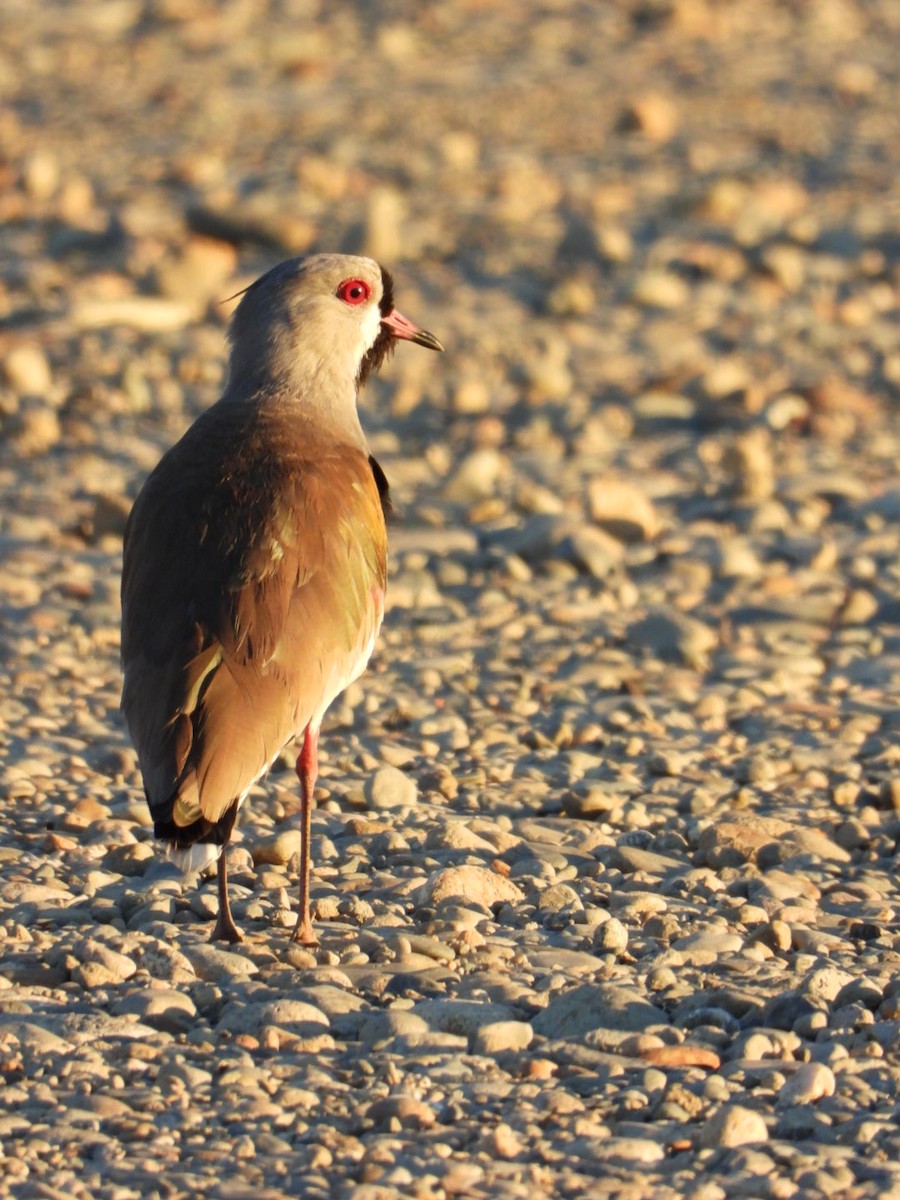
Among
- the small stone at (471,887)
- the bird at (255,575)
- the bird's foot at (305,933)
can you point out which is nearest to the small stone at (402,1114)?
the bird at (255,575)

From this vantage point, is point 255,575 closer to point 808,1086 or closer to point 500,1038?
point 500,1038

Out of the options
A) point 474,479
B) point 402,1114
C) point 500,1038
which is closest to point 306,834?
point 500,1038

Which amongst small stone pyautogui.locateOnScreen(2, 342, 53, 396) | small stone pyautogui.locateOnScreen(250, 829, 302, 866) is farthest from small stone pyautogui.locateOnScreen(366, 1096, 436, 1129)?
small stone pyautogui.locateOnScreen(2, 342, 53, 396)

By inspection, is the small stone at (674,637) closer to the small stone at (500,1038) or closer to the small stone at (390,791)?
the small stone at (390,791)

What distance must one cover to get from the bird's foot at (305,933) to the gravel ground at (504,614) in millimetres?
65

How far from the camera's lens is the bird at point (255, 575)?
566 centimetres

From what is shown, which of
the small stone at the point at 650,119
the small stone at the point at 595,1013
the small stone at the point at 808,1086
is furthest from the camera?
the small stone at the point at 650,119

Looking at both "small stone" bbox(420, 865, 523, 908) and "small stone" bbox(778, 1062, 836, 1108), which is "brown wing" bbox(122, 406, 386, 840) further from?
"small stone" bbox(778, 1062, 836, 1108)

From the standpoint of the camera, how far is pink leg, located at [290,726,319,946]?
19.8 ft

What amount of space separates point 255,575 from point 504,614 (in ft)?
11.5

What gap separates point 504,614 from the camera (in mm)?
9430

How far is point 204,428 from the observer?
22.1ft

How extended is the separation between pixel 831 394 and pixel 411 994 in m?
7.39

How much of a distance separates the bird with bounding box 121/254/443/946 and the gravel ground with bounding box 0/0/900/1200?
57cm
